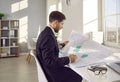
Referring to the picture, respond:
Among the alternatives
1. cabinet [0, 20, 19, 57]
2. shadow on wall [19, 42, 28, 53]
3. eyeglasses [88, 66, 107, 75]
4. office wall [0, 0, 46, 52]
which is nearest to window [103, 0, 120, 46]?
eyeglasses [88, 66, 107, 75]

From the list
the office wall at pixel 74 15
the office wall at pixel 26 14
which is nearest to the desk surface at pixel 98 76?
the office wall at pixel 74 15

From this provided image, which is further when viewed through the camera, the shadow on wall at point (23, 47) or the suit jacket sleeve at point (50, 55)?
the shadow on wall at point (23, 47)

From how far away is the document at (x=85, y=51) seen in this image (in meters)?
1.42

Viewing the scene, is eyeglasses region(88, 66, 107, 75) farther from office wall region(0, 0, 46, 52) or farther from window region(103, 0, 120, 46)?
office wall region(0, 0, 46, 52)

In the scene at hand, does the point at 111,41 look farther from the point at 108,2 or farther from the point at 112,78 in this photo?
the point at 112,78

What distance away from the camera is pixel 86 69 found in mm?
1533

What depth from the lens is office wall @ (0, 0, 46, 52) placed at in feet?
24.7

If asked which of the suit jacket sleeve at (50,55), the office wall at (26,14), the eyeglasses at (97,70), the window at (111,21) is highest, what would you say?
the office wall at (26,14)

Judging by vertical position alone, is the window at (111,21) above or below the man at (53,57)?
above

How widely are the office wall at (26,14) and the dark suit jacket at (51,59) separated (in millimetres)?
6363

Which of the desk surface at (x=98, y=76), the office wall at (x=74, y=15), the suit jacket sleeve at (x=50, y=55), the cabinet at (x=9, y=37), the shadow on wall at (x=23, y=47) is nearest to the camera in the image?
the desk surface at (x=98, y=76)

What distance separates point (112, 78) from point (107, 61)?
0.25 metres

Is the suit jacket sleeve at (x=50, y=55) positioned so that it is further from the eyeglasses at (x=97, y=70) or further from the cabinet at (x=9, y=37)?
the cabinet at (x=9, y=37)

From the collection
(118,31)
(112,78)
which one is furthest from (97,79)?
(118,31)
